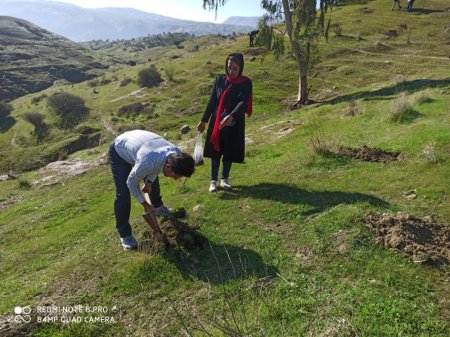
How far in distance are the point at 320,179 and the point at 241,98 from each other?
2.65 m

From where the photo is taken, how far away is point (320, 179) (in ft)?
28.8

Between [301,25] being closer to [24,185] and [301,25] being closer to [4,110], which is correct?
[24,185]

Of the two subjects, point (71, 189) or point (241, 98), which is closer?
point (241, 98)

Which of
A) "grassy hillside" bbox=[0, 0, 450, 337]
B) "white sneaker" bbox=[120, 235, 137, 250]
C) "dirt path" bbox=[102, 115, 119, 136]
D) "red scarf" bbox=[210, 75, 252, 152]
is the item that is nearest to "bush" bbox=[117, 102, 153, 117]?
"dirt path" bbox=[102, 115, 119, 136]

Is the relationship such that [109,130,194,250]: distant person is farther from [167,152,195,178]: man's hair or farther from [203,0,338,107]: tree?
[203,0,338,107]: tree

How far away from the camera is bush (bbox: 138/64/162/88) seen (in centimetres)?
4494

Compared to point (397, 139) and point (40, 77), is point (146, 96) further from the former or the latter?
point (40, 77)

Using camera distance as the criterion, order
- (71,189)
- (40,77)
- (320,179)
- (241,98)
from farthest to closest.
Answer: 1. (40,77)
2. (71,189)
3. (320,179)
4. (241,98)

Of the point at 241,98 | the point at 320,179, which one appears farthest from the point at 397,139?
the point at 241,98

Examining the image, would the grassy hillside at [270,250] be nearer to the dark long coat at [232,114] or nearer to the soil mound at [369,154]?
the soil mound at [369,154]

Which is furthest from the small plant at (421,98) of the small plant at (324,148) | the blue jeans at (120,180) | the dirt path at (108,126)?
the dirt path at (108,126)

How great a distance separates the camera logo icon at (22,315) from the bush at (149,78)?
4060cm

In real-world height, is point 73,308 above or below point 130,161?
below

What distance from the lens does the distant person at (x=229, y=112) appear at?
775 cm
